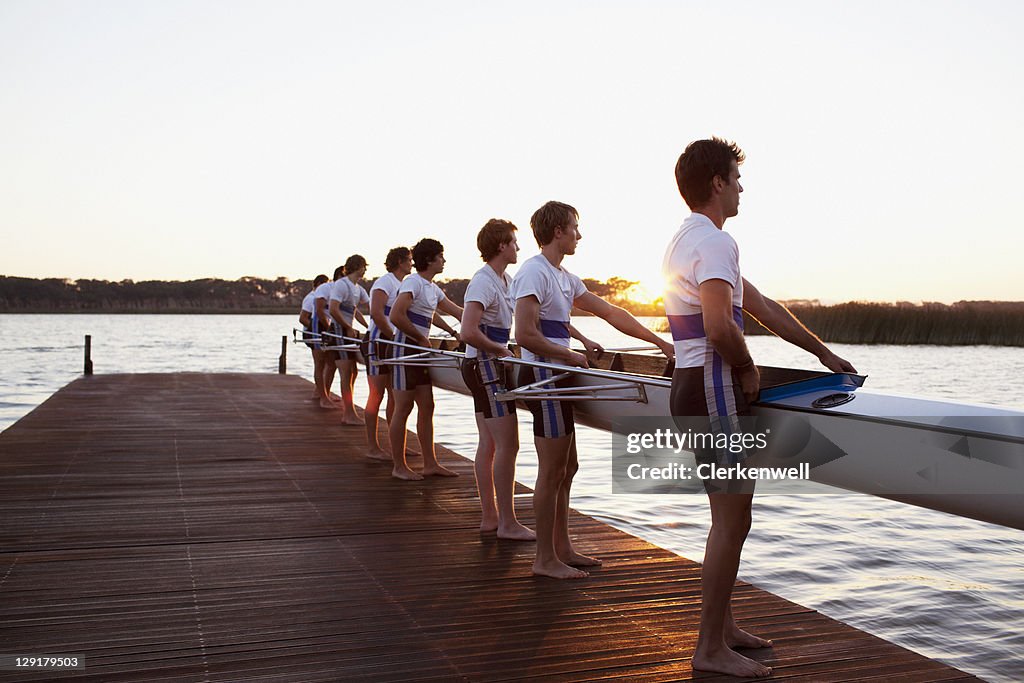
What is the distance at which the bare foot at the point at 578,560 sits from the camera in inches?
185

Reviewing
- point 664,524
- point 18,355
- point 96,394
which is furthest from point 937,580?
point 18,355

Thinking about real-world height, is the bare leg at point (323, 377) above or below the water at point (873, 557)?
above

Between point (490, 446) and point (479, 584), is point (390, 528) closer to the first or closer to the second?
point (490, 446)

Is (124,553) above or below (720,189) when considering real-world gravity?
below

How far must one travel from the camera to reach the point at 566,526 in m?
4.70

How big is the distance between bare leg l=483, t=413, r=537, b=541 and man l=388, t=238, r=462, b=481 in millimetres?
1553

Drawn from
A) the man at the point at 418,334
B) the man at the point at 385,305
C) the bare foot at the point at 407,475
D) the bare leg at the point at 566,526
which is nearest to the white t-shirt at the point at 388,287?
the man at the point at 385,305

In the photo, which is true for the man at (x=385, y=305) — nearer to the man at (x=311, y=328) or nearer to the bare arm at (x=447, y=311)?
the bare arm at (x=447, y=311)

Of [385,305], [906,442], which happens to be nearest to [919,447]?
[906,442]

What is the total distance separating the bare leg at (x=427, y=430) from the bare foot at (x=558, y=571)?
Result: 254 cm

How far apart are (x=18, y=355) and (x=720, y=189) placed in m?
40.2

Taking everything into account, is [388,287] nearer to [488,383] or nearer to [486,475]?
[486,475]

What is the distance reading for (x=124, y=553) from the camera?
16.0 ft

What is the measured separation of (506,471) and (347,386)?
6.04 meters
